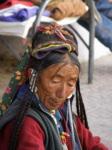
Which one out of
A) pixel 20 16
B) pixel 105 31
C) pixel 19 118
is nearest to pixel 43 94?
pixel 19 118

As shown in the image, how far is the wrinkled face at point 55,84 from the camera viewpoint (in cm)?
216

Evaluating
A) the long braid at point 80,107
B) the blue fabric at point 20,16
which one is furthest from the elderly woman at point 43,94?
the blue fabric at point 20,16

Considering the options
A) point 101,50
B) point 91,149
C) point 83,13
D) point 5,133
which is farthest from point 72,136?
point 101,50

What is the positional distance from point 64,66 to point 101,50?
16.8ft

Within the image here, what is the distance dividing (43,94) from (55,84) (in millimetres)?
87

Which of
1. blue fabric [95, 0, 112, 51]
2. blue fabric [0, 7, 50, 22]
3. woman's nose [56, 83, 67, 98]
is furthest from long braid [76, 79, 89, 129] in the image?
blue fabric [95, 0, 112, 51]

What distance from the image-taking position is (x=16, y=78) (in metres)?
2.37

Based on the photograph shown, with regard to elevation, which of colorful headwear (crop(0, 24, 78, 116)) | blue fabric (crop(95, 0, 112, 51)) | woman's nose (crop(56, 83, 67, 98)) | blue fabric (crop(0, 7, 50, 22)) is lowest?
blue fabric (crop(95, 0, 112, 51))

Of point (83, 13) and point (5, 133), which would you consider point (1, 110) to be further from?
point (83, 13)

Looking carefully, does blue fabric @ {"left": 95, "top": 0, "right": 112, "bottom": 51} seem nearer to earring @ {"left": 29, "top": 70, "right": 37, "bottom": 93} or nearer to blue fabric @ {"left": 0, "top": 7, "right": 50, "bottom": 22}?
blue fabric @ {"left": 0, "top": 7, "right": 50, "bottom": 22}

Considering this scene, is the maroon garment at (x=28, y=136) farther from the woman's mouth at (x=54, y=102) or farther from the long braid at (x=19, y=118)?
the woman's mouth at (x=54, y=102)

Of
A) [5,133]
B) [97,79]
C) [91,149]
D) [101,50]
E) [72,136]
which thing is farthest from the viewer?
[101,50]

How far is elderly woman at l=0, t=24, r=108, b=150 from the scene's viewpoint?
2.07 meters

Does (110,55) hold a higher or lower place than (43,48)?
lower
